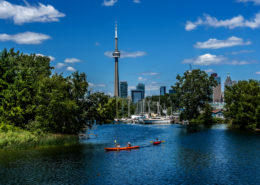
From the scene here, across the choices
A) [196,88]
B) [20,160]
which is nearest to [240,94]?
[196,88]

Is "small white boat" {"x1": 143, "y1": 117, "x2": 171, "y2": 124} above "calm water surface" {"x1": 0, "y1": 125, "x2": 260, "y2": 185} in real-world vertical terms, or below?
above

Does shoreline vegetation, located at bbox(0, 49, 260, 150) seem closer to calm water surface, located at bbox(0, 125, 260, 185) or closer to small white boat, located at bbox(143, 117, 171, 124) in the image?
calm water surface, located at bbox(0, 125, 260, 185)

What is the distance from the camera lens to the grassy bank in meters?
57.3

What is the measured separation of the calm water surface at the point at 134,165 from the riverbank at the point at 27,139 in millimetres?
2540

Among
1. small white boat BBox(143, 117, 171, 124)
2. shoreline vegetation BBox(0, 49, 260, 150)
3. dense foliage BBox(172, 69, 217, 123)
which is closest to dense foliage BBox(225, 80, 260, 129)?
dense foliage BBox(172, 69, 217, 123)

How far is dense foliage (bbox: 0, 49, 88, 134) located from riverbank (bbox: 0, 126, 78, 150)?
183 centimetres

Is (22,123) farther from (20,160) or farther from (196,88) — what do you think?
(196,88)

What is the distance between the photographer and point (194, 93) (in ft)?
465

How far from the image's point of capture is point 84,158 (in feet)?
171

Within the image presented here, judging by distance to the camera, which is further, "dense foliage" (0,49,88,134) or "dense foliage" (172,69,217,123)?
"dense foliage" (172,69,217,123)

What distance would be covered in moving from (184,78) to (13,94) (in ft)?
315

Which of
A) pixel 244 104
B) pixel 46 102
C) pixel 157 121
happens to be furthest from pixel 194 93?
pixel 46 102

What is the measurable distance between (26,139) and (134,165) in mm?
24429

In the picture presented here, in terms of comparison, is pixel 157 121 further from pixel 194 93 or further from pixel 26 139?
pixel 26 139
